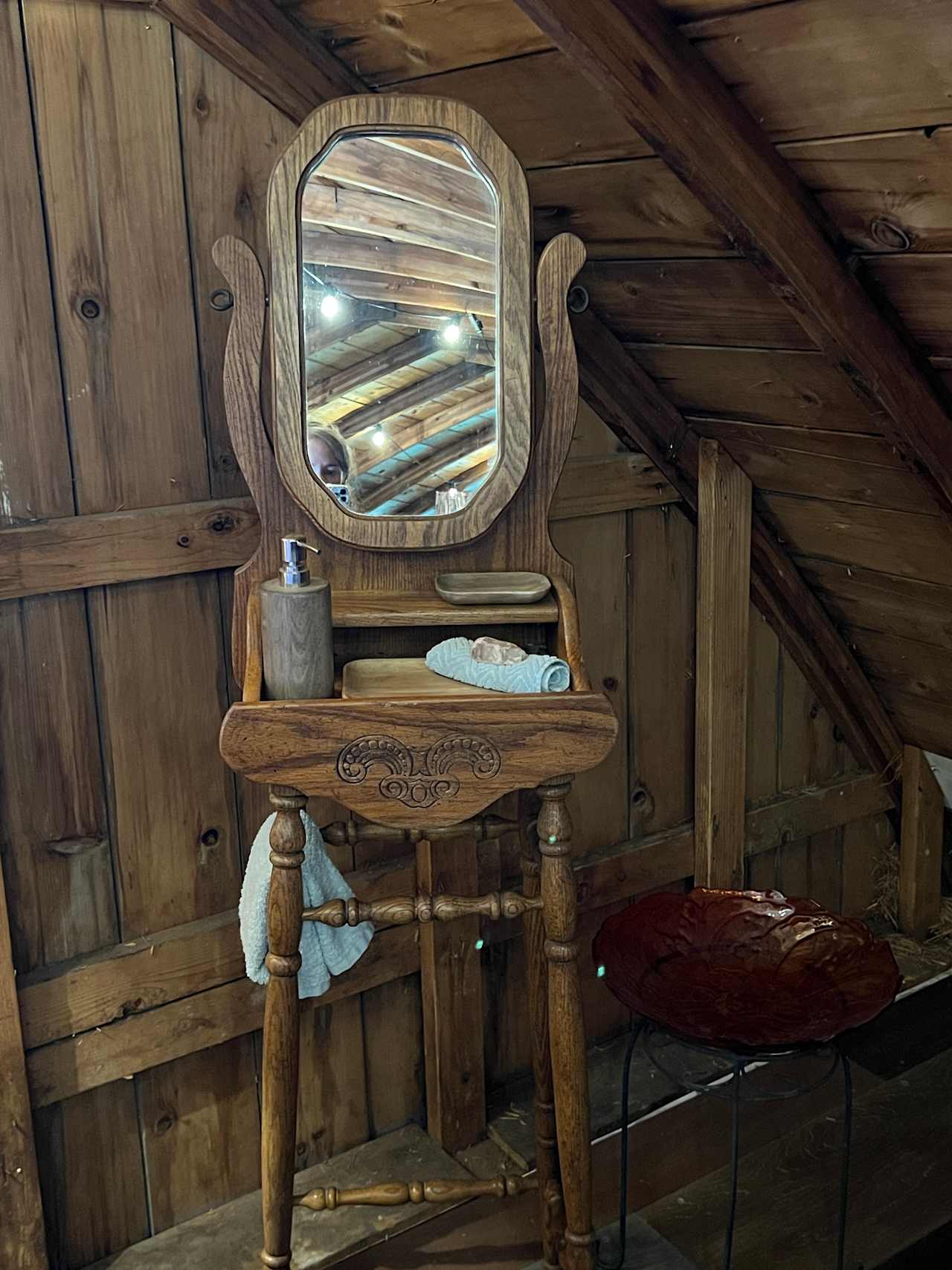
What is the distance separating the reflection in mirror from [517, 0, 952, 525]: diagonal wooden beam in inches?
8.6

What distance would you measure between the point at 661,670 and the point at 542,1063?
2.40 ft

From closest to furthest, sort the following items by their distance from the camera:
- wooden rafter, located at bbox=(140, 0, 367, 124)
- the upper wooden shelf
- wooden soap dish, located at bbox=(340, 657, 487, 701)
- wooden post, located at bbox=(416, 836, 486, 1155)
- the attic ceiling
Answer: the attic ceiling → wooden soap dish, located at bbox=(340, 657, 487, 701) → the upper wooden shelf → wooden rafter, located at bbox=(140, 0, 367, 124) → wooden post, located at bbox=(416, 836, 486, 1155)

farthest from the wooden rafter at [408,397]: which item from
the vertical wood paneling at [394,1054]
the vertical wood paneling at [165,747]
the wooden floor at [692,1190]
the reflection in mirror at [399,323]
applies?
the wooden floor at [692,1190]

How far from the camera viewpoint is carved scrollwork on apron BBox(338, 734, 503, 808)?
1355 millimetres

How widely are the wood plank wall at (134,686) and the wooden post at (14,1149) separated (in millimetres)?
33

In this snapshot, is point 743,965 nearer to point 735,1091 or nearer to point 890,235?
point 735,1091

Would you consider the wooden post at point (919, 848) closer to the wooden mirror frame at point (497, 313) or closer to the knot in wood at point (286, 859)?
the wooden mirror frame at point (497, 313)

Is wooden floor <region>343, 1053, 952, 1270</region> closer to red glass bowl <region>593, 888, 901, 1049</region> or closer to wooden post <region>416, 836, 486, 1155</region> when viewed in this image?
wooden post <region>416, 836, 486, 1155</region>

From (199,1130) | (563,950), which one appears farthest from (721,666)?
(199,1130)

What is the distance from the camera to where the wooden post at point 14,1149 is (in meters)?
1.68

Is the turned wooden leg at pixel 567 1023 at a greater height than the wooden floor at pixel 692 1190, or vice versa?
the turned wooden leg at pixel 567 1023

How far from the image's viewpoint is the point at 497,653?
144 centimetres

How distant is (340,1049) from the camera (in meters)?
2.02

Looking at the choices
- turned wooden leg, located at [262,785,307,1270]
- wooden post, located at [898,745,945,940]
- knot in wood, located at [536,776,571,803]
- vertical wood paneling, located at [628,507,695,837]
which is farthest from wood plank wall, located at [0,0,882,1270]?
wooden post, located at [898,745,945,940]
